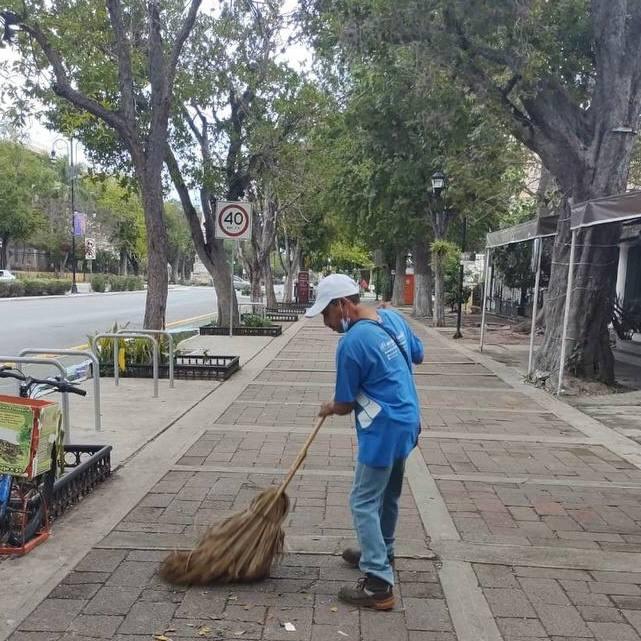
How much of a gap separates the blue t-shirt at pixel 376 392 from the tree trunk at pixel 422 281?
76.6 ft

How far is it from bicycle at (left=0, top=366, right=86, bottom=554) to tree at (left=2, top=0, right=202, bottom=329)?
651 centimetres

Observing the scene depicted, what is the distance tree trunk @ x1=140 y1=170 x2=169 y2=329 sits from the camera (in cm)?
A: 1020

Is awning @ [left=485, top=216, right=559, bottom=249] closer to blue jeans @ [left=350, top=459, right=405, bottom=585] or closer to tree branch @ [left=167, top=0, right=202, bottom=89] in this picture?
tree branch @ [left=167, top=0, right=202, bottom=89]

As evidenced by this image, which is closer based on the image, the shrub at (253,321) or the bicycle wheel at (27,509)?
the bicycle wheel at (27,509)

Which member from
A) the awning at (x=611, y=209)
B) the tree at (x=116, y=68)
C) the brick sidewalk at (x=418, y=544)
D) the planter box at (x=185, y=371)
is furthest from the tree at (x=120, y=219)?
the brick sidewalk at (x=418, y=544)

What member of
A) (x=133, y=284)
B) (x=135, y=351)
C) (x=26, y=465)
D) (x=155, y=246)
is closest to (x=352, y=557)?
(x=26, y=465)

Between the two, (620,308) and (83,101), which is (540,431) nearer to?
(83,101)

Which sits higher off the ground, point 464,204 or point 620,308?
point 464,204

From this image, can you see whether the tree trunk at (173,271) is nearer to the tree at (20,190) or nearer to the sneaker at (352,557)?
the tree at (20,190)

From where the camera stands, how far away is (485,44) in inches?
381

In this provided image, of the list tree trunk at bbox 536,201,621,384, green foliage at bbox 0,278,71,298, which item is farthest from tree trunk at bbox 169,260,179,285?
tree trunk at bbox 536,201,621,384

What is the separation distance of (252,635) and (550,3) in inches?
388

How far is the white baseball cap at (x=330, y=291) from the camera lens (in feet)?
10.6

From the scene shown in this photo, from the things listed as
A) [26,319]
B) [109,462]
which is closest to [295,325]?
[26,319]
